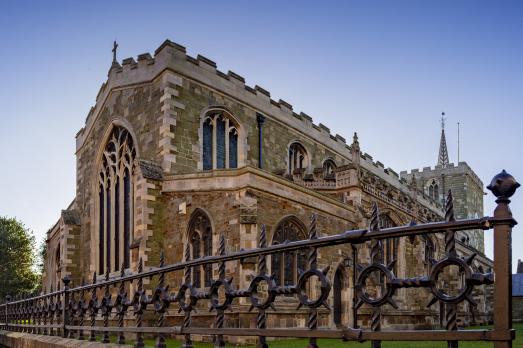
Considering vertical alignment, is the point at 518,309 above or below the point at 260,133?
below

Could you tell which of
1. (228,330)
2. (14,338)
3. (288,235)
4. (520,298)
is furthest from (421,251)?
(228,330)

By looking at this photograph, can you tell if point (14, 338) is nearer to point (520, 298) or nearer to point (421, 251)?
point (421, 251)

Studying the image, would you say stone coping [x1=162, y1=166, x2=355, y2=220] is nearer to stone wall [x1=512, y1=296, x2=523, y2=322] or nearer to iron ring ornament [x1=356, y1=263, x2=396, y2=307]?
iron ring ornament [x1=356, y1=263, x2=396, y2=307]

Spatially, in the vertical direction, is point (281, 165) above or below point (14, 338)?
above

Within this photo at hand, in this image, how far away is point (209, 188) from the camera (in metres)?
16.4

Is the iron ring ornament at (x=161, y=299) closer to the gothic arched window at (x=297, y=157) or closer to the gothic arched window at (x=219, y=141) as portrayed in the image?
the gothic arched window at (x=219, y=141)

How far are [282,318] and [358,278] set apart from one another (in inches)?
517

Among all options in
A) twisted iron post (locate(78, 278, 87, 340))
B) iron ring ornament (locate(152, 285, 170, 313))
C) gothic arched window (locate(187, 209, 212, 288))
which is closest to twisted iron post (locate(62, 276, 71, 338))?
twisted iron post (locate(78, 278, 87, 340))

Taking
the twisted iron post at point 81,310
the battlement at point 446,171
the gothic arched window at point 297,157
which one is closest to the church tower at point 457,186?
the battlement at point 446,171

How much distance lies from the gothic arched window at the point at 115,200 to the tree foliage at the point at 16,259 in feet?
86.2

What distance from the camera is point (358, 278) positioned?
2.87 metres

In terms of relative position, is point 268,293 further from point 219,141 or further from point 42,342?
point 219,141

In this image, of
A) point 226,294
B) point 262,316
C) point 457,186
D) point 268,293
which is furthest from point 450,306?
point 457,186

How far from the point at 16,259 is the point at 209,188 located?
36.9m
